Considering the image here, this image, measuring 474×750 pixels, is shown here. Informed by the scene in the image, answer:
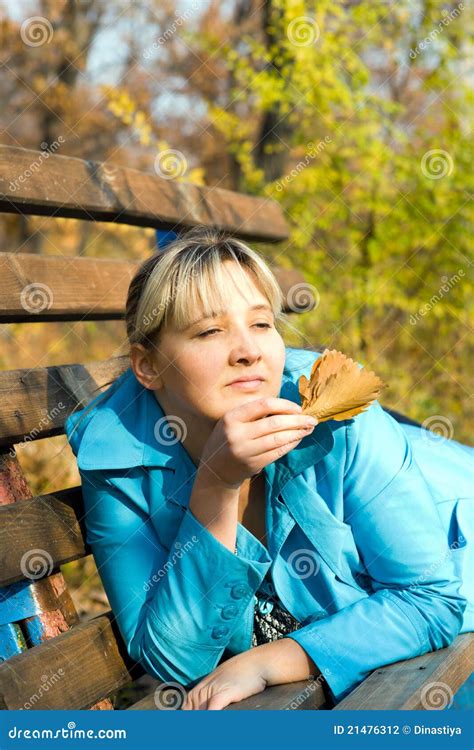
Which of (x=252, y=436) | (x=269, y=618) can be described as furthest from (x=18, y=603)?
(x=252, y=436)

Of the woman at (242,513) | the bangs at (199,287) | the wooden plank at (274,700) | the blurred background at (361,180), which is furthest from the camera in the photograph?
the blurred background at (361,180)

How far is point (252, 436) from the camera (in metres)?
1.80

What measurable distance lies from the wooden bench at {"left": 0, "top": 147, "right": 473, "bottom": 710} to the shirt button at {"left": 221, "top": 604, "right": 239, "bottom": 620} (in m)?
0.18

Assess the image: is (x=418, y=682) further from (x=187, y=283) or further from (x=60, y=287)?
(x=60, y=287)

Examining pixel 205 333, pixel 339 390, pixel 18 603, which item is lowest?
pixel 18 603

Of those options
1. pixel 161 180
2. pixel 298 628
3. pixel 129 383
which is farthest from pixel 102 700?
pixel 161 180

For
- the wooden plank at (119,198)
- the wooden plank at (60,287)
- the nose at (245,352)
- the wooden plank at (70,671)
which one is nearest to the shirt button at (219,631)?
the wooden plank at (70,671)

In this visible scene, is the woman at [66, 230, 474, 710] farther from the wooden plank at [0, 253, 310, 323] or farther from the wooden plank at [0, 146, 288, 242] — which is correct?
the wooden plank at [0, 146, 288, 242]

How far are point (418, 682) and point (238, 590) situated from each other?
434mm

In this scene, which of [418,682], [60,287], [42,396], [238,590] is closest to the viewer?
[418,682]

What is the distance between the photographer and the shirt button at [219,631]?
1990mm

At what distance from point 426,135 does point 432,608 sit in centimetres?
484

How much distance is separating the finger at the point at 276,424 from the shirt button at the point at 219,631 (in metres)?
0.48

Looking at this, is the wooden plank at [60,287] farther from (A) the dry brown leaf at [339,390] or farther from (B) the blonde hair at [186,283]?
(A) the dry brown leaf at [339,390]
